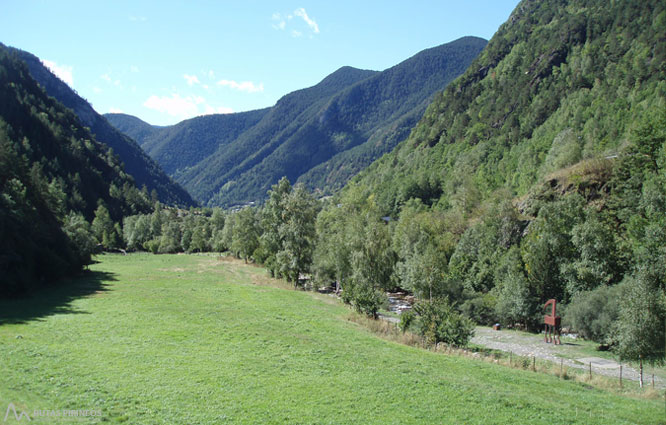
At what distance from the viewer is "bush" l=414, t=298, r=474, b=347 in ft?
111

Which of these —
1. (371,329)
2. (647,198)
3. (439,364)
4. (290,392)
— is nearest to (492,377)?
(439,364)

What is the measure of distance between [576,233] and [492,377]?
36153 millimetres

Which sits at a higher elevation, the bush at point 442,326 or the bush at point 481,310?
the bush at point 442,326

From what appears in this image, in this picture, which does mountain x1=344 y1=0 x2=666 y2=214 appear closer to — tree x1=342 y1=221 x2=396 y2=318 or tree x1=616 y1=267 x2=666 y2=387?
tree x1=342 y1=221 x2=396 y2=318

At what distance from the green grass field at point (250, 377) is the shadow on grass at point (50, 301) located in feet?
0.89

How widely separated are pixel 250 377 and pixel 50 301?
29.0m

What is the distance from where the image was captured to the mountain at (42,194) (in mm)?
43156

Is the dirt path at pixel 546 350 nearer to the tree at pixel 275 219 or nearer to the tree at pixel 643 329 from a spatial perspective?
the tree at pixel 643 329

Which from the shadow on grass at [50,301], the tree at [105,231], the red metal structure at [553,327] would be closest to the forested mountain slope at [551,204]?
the red metal structure at [553,327]

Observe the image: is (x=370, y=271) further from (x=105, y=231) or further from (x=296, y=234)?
(x=105, y=231)

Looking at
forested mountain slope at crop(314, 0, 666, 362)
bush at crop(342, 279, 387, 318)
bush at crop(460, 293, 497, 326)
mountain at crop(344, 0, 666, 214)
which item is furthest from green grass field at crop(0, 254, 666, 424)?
mountain at crop(344, 0, 666, 214)

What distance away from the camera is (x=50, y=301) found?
128ft

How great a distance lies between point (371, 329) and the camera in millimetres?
37250

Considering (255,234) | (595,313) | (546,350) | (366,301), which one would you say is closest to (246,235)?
(255,234)
